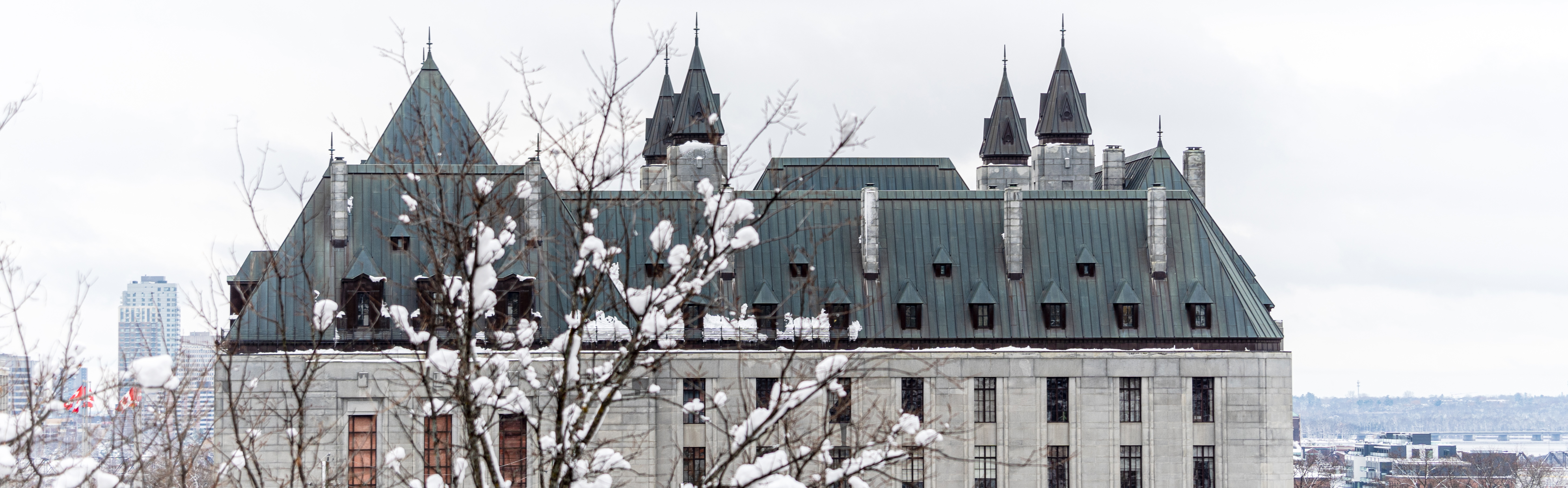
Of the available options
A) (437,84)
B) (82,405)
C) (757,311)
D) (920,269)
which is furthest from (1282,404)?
(82,405)

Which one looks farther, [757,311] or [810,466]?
[757,311]

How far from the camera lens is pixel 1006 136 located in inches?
3273

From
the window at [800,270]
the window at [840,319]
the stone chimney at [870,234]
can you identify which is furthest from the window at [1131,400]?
the window at [800,270]

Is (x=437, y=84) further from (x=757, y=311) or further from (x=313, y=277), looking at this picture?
(x=757, y=311)

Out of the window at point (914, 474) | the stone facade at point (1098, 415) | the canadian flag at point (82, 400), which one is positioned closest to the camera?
the canadian flag at point (82, 400)

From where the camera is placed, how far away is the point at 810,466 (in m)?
40.3

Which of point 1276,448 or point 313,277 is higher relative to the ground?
point 313,277

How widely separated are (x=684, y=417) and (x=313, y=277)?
12.8 metres

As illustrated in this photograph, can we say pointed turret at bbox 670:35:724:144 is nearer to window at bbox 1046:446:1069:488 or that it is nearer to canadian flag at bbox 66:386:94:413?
window at bbox 1046:446:1069:488

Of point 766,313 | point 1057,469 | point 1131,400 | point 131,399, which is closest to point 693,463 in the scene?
point 766,313

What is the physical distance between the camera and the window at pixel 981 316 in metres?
54.8

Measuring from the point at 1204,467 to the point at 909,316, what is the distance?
1129 centimetres

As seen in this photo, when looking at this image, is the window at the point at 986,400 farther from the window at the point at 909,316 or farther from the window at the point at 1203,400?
the window at the point at 1203,400

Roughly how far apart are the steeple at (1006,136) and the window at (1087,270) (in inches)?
1057
